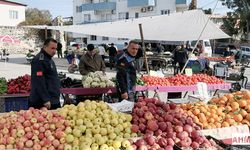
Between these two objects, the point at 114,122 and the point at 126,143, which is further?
the point at 114,122

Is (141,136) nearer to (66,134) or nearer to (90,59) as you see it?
(66,134)

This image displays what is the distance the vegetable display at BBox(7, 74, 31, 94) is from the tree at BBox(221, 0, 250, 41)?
39270 mm

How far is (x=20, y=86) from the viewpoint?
7445 millimetres

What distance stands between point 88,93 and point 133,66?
2.09 meters

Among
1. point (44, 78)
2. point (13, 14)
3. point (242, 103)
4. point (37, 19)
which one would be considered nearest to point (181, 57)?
point (242, 103)

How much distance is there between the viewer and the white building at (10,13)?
176ft

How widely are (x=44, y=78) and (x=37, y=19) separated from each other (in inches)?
1714

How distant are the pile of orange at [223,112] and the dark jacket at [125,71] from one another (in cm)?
118

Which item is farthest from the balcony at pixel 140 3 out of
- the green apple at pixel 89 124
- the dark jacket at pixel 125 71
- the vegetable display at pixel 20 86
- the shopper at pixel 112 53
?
the green apple at pixel 89 124

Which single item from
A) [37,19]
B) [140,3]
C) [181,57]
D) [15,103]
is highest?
[140,3]

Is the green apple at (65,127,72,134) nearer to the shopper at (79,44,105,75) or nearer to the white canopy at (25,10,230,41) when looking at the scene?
the shopper at (79,44,105,75)

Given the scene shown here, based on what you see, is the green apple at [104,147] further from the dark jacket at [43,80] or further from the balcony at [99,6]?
the balcony at [99,6]

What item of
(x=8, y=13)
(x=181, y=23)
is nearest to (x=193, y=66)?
(x=181, y=23)

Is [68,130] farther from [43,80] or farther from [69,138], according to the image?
[43,80]
